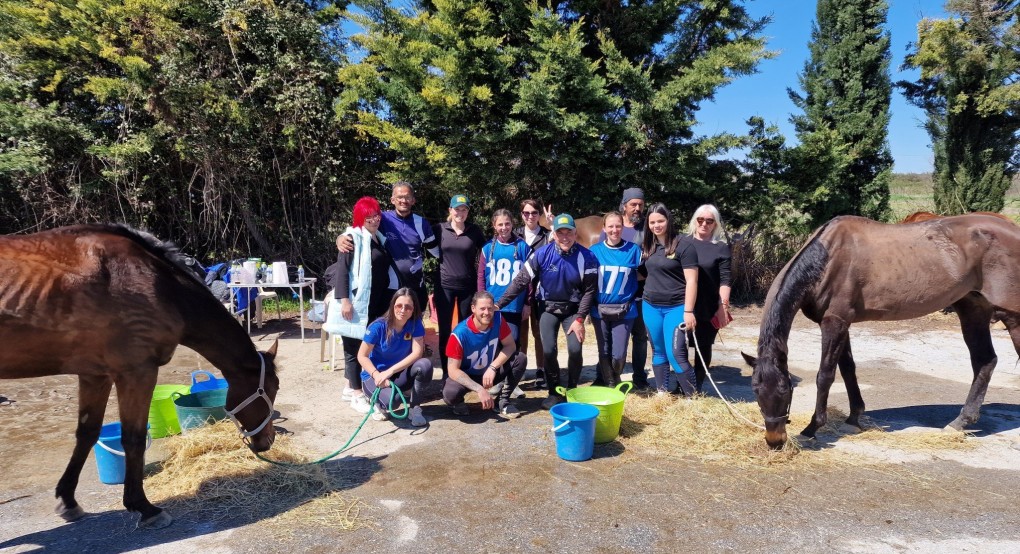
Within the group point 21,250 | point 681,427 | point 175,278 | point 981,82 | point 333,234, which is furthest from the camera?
point 981,82

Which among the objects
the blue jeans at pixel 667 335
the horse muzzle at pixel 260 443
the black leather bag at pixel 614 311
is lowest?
the horse muzzle at pixel 260 443

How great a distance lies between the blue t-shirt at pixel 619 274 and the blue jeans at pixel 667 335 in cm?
15

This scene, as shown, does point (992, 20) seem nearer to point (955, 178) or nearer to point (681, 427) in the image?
point (955, 178)

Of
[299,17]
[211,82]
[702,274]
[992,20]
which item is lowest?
[702,274]

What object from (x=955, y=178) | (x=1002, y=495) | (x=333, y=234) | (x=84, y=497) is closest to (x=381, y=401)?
(x=84, y=497)

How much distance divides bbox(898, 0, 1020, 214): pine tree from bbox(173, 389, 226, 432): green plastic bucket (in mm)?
13181

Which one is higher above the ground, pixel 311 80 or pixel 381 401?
pixel 311 80

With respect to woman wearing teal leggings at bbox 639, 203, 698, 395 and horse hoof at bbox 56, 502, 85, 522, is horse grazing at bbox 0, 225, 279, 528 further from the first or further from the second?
woman wearing teal leggings at bbox 639, 203, 698, 395

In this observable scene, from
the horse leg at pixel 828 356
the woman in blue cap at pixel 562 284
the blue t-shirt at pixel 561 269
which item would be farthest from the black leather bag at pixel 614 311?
the horse leg at pixel 828 356

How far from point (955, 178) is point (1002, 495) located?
11021mm

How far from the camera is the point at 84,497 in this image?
10.5ft

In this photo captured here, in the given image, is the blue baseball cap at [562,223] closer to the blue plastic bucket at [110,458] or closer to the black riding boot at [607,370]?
the black riding boot at [607,370]

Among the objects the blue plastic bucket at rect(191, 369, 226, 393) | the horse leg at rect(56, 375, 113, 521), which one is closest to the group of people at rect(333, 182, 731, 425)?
the blue plastic bucket at rect(191, 369, 226, 393)

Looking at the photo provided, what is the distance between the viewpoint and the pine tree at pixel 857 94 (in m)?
9.72
